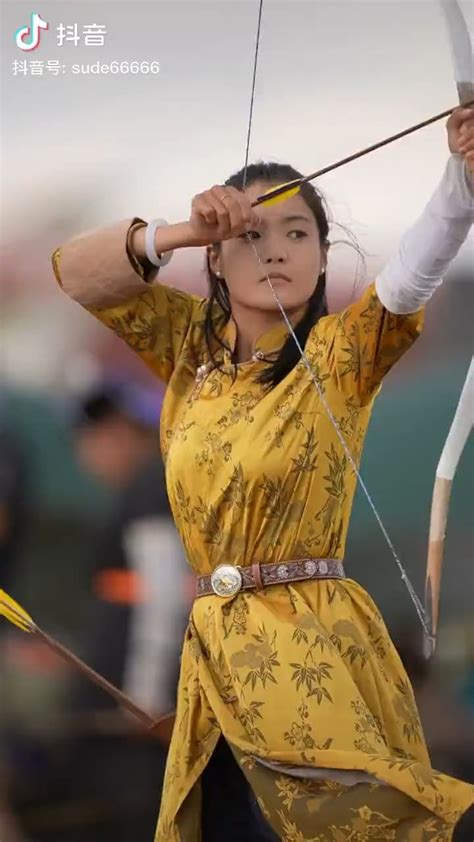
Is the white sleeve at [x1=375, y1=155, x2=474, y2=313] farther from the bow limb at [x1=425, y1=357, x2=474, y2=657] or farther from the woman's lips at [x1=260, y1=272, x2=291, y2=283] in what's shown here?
the bow limb at [x1=425, y1=357, x2=474, y2=657]

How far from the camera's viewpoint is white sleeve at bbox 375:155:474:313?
48.3 inches

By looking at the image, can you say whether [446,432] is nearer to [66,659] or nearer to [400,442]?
[400,442]

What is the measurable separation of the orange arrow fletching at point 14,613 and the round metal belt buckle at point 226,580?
1.51 ft

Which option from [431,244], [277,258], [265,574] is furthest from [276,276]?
[265,574]

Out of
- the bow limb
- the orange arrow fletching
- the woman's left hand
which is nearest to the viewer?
the woman's left hand

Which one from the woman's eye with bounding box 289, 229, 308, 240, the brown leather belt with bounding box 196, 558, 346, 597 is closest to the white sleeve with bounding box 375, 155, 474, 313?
the woman's eye with bounding box 289, 229, 308, 240

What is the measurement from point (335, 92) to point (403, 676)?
83cm

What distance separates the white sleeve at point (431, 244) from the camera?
123 cm

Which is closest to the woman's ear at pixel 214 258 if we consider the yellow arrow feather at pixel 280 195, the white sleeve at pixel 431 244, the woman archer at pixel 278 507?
the woman archer at pixel 278 507

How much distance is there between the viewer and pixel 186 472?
138cm

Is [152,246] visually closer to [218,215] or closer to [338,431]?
[218,215]

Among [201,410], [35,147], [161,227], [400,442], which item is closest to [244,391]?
[201,410]

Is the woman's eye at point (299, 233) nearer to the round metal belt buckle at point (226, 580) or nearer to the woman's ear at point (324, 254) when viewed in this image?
the woman's ear at point (324, 254)

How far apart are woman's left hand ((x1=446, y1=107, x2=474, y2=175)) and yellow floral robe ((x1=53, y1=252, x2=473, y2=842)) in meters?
0.19
